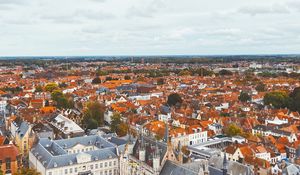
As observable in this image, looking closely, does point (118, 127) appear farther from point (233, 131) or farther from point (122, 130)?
point (233, 131)

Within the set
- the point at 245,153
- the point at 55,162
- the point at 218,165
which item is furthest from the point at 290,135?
the point at 55,162

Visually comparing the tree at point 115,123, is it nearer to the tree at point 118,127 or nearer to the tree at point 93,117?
the tree at point 118,127

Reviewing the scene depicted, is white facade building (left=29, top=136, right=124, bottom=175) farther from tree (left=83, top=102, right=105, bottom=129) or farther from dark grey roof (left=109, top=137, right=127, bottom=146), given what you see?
tree (left=83, top=102, right=105, bottom=129)

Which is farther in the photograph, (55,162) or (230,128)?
(230,128)

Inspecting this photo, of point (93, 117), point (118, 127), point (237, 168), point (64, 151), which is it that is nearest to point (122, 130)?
point (118, 127)

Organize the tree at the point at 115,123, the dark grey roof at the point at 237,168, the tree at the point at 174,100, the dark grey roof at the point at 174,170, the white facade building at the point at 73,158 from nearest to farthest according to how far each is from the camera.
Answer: the dark grey roof at the point at 174,170 < the dark grey roof at the point at 237,168 < the white facade building at the point at 73,158 < the tree at the point at 115,123 < the tree at the point at 174,100

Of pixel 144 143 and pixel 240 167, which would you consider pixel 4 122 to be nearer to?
pixel 144 143

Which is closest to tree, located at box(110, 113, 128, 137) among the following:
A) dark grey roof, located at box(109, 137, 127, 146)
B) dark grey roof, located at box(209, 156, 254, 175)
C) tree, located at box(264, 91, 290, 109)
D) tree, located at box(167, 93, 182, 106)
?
dark grey roof, located at box(109, 137, 127, 146)

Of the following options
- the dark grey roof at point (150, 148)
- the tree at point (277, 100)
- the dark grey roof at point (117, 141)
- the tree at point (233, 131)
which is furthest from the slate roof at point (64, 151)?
the tree at point (277, 100)
